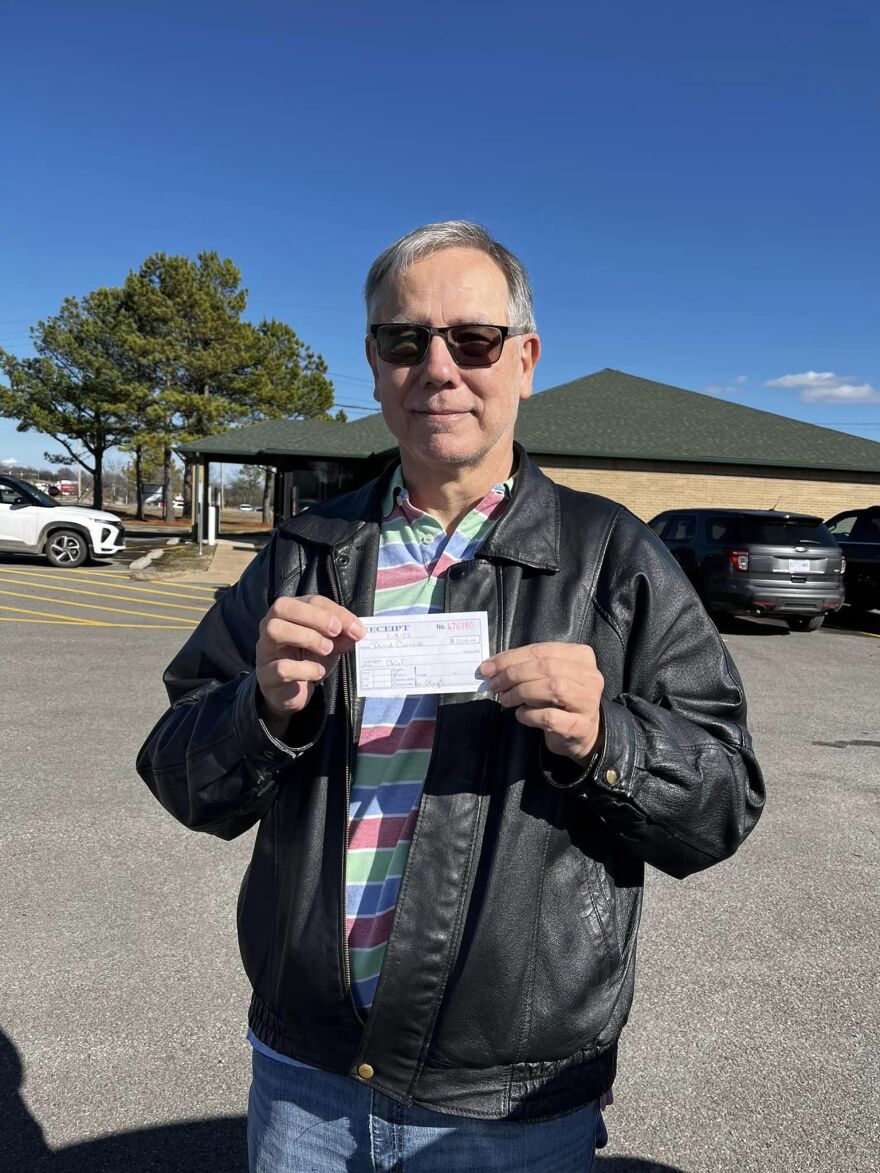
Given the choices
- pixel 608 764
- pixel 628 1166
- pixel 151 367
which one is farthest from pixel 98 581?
pixel 151 367

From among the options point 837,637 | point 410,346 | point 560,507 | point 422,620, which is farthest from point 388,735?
point 837,637

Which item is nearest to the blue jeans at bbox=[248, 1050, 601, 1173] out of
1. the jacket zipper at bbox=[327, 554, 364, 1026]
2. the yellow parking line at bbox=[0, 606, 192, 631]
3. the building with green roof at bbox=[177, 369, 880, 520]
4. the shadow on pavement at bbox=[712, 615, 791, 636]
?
the jacket zipper at bbox=[327, 554, 364, 1026]

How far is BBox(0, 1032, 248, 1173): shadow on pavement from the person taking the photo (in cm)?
244

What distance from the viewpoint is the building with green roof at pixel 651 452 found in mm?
21828

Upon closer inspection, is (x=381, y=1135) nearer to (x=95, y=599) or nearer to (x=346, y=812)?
(x=346, y=812)

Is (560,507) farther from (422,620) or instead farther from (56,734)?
(56,734)

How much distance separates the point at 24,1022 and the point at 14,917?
770 mm

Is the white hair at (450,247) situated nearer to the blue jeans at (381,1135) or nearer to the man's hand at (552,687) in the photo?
the man's hand at (552,687)

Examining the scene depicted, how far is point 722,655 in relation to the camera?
1.42 meters

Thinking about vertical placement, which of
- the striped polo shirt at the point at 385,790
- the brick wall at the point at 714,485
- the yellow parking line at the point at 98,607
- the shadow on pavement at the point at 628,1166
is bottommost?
the shadow on pavement at the point at 628,1166

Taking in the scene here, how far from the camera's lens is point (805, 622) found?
12.7 meters

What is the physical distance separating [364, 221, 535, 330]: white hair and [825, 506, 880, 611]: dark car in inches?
512

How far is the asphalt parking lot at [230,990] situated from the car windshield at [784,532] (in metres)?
5.82

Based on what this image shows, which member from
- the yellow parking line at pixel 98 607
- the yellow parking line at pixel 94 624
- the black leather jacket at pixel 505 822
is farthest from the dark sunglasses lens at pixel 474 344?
the yellow parking line at pixel 98 607
